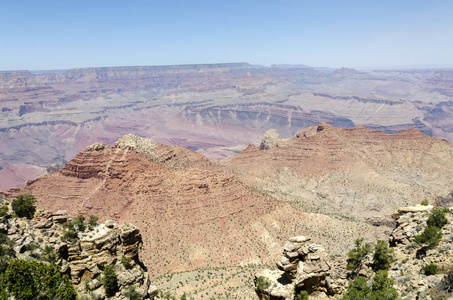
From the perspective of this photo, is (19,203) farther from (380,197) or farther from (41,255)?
(380,197)

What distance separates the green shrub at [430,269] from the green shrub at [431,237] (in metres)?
4.01

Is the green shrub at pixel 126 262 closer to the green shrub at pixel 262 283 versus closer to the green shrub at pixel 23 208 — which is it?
the green shrub at pixel 23 208

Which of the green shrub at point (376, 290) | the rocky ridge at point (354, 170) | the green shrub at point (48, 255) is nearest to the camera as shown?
the green shrub at point (376, 290)

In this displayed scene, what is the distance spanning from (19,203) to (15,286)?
14729 millimetres

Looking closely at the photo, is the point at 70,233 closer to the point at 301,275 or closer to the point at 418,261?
the point at 301,275

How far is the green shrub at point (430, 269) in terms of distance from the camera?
74.8ft

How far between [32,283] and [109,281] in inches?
336

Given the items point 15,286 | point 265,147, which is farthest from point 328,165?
point 15,286

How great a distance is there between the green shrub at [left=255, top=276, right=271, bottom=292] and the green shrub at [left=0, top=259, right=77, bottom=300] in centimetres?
1909

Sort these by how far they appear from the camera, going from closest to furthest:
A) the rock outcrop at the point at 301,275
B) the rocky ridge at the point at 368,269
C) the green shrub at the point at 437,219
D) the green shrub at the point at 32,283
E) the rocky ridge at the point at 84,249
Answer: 1. the green shrub at the point at 32,283
2. the rocky ridge at the point at 368,269
3. the rocky ridge at the point at 84,249
4. the rock outcrop at the point at 301,275
5. the green shrub at the point at 437,219

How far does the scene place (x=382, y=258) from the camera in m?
29.1

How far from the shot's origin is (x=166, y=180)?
265 feet

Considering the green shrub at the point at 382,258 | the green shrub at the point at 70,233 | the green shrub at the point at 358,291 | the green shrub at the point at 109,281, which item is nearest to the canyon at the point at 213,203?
the green shrub at the point at 382,258

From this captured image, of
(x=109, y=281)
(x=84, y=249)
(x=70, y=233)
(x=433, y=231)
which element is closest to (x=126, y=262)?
(x=109, y=281)
